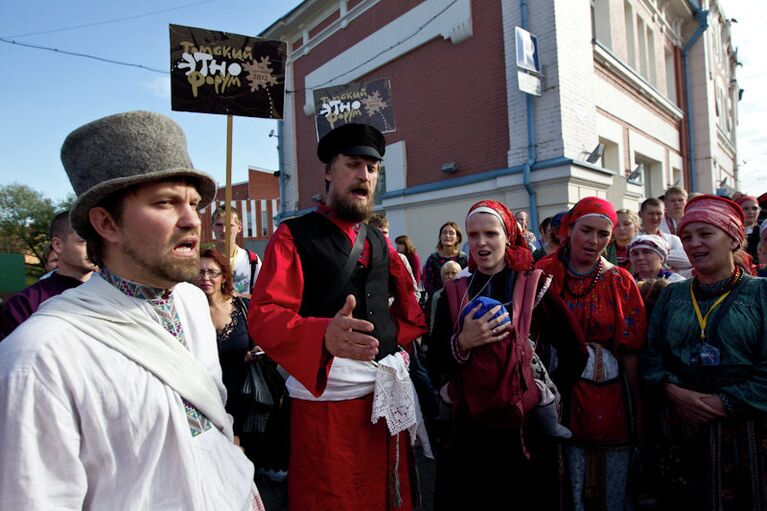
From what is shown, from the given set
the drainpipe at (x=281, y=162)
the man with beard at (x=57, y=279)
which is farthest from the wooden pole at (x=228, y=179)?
the drainpipe at (x=281, y=162)

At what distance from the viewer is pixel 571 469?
251 centimetres

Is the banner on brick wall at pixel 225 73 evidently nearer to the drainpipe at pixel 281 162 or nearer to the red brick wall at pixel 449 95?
the red brick wall at pixel 449 95

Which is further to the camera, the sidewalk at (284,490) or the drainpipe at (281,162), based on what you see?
the drainpipe at (281,162)

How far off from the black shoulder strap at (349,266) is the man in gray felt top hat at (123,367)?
75cm

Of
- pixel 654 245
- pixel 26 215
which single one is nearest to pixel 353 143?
pixel 654 245

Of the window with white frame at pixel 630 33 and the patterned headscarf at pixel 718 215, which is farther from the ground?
the window with white frame at pixel 630 33

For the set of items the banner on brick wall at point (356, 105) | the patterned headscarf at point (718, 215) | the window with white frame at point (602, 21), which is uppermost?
the window with white frame at point (602, 21)

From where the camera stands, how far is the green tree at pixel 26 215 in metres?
28.9

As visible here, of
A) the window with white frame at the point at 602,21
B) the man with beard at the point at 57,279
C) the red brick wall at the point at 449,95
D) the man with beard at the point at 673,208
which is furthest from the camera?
the window with white frame at the point at 602,21

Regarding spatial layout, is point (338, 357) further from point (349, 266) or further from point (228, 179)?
point (228, 179)

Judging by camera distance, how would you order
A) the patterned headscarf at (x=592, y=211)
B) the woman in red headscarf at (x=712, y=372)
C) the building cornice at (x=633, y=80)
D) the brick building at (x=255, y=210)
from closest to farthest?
the woman in red headscarf at (x=712, y=372), the patterned headscarf at (x=592, y=211), the building cornice at (x=633, y=80), the brick building at (x=255, y=210)

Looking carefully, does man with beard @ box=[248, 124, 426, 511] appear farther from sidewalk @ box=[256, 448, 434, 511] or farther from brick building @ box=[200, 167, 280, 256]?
brick building @ box=[200, 167, 280, 256]

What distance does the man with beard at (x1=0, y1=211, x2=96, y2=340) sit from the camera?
2480 millimetres

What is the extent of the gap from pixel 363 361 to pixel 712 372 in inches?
67.0
